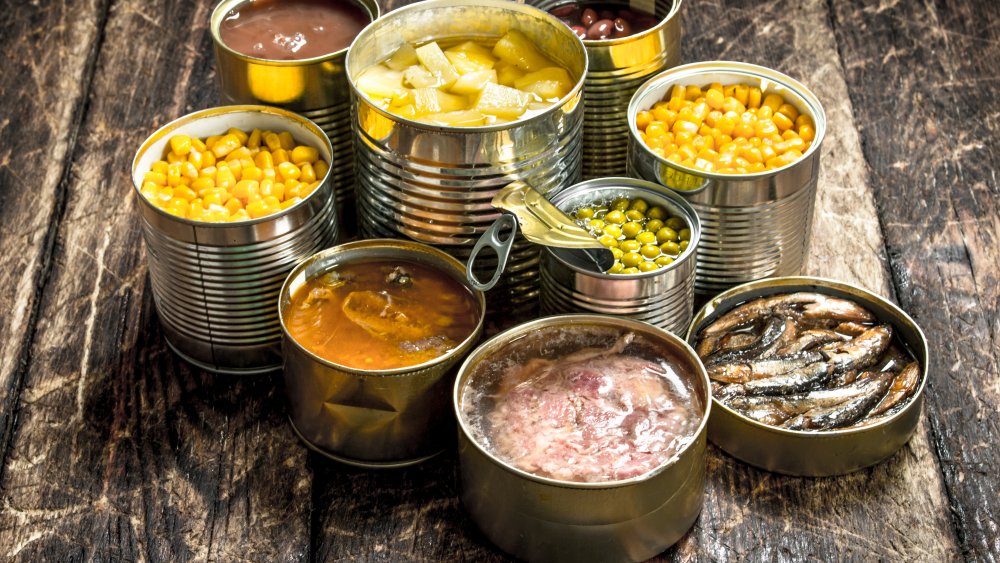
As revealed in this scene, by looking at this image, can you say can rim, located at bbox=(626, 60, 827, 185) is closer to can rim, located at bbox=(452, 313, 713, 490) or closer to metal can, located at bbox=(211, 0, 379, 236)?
can rim, located at bbox=(452, 313, 713, 490)

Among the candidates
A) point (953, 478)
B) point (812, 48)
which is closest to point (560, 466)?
point (953, 478)

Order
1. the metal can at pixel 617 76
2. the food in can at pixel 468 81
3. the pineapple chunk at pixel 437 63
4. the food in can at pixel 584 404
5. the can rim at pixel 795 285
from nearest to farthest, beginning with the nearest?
the food in can at pixel 584 404 < the can rim at pixel 795 285 < the food in can at pixel 468 81 < the pineapple chunk at pixel 437 63 < the metal can at pixel 617 76

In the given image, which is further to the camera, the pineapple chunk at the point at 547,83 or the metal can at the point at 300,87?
the metal can at the point at 300,87

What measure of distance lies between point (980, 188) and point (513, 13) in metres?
1.68

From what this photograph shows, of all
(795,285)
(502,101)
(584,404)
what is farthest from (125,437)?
(795,285)

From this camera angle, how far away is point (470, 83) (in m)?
3.89

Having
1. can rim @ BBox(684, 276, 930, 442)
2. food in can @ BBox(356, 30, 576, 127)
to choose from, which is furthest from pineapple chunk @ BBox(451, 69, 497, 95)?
can rim @ BBox(684, 276, 930, 442)

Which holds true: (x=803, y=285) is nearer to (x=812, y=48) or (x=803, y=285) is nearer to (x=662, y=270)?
(x=662, y=270)

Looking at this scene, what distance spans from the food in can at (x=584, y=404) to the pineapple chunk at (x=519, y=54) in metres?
0.84

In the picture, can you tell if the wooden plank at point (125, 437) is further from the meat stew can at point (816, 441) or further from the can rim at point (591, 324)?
the meat stew can at point (816, 441)

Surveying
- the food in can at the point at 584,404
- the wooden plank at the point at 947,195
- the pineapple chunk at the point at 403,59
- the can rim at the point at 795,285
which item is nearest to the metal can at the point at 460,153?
the pineapple chunk at the point at 403,59

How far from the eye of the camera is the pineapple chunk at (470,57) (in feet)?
13.0

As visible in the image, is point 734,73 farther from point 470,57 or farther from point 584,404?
point 584,404

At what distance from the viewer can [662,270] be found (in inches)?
140
